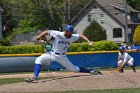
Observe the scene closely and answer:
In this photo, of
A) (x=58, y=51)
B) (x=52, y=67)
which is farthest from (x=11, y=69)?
(x=58, y=51)

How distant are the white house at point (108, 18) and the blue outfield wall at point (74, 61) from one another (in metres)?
42.0

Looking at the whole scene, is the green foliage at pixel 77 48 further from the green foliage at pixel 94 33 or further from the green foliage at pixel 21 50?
the green foliage at pixel 94 33

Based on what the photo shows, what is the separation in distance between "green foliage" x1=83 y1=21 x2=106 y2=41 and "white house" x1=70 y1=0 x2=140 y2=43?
191 inches

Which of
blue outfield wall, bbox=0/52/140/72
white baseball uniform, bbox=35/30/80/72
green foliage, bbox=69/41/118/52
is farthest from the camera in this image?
green foliage, bbox=69/41/118/52

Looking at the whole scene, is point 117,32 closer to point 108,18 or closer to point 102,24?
point 108,18

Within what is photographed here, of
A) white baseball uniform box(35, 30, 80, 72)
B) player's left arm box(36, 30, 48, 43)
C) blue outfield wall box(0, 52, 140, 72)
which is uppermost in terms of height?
player's left arm box(36, 30, 48, 43)

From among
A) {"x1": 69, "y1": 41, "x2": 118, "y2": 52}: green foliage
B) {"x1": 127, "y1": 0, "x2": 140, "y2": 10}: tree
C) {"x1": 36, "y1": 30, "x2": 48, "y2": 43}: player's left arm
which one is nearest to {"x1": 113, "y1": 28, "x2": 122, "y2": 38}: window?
{"x1": 127, "y1": 0, "x2": 140, "y2": 10}: tree

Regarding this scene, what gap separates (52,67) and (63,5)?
147 ft

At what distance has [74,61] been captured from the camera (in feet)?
91.5

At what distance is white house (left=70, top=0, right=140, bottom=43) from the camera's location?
71812 mm

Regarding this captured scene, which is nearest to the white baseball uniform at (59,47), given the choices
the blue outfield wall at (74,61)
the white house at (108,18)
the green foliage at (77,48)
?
the blue outfield wall at (74,61)

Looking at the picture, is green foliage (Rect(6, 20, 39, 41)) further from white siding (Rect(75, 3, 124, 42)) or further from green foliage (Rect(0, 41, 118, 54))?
green foliage (Rect(0, 41, 118, 54))

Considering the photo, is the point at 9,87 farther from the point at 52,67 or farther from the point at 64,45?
the point at 52,67

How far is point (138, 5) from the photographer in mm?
82625
